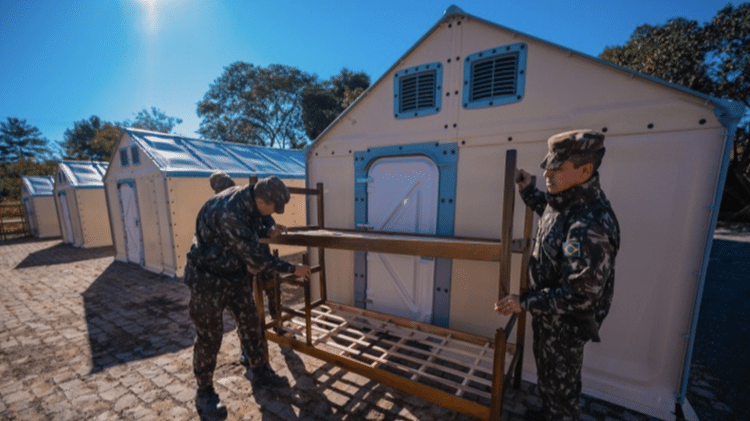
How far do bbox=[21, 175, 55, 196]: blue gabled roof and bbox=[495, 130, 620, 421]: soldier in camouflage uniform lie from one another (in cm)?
2341

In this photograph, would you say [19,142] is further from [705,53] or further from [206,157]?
[705,53]

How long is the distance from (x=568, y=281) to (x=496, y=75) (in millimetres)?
2484

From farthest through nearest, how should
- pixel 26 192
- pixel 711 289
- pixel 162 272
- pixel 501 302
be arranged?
1. pixel 26 192
2. pixel 162 272
3. pixel 711 289
4. pixel 501 302

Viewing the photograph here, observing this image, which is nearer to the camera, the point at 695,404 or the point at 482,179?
the point at 695,404

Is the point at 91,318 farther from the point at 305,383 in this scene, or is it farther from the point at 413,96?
the point at 413,96

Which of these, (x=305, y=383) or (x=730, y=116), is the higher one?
(x=730, y=116)

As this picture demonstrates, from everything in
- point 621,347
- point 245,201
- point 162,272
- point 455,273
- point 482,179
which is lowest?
point 162,272

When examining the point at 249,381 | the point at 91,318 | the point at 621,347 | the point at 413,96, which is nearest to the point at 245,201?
the point at 249,381

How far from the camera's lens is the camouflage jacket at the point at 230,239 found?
2.79 meters

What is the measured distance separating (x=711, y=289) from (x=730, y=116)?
7.13 meters

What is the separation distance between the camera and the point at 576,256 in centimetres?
197

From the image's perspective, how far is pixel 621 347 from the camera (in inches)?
117

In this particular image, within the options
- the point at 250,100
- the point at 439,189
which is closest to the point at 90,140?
the point at 250,100

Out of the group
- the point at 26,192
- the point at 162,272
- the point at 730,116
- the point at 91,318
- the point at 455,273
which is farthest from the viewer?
the point at 26,192
